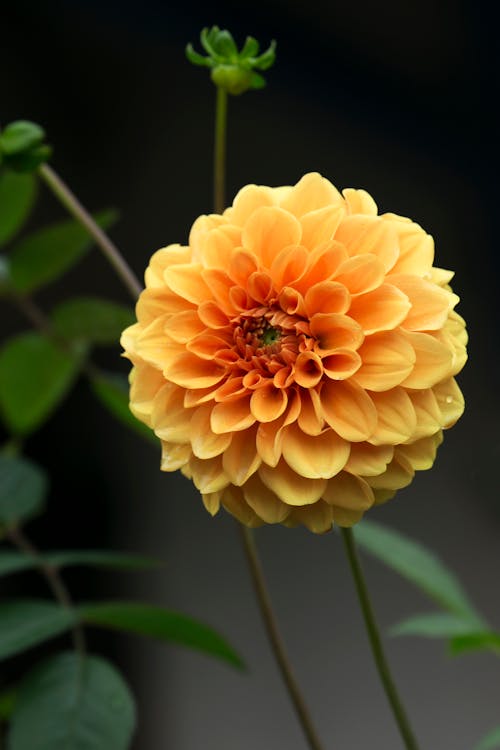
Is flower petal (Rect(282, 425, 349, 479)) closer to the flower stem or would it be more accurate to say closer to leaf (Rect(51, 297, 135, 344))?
the flower stem

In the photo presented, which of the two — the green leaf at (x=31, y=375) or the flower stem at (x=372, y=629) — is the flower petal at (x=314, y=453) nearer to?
the flower stem at (x=372, y=629)

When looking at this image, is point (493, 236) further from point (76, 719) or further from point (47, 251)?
point (76, 719)

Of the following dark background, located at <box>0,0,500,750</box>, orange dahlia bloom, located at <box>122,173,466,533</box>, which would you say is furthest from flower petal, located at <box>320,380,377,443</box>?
dark background, located at <box>0,0,500,750</box>

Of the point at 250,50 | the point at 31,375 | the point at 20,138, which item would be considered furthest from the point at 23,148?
the point at 31,375

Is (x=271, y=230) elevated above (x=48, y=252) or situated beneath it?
situated beneath

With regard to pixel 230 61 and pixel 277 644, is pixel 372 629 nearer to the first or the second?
pixel 277 644

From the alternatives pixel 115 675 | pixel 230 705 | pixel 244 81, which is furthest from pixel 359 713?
pixel 244 81

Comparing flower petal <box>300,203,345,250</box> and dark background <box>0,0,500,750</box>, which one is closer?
flower petal <box>300,203,345,250</box>
